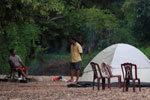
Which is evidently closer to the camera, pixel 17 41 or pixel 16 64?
pixel 16 64

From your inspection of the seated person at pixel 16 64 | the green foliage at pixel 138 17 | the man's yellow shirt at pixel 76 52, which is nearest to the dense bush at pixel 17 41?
the seated person at pixel 16 64

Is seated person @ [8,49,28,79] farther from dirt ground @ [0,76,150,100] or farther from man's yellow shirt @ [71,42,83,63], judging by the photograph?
dirt ground @ [0,76,150,100]

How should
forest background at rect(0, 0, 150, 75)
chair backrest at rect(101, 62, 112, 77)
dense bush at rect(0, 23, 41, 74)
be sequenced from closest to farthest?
chair backrest at rect(101, 62, 112, 77) < dense bush at rect(0, 23, 41, 74) < forest background at rect(0, 0, 150, 75)

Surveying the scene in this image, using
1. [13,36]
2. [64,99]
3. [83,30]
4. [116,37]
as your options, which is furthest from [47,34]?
[64,99]

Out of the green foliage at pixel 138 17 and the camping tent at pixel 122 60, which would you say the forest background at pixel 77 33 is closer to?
the green foliage at pixel 138 17

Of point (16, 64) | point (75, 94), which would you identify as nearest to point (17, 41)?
point (16, 64)

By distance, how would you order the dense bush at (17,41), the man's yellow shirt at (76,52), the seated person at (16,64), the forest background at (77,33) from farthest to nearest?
the forest background at (77,33), the dense bush at (17,41), the seated person at (16,64), the man's yellow shirt at (76,52)

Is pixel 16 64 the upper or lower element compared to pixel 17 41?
lower

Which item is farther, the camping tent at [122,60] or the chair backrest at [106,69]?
the camping tent at [122,60]

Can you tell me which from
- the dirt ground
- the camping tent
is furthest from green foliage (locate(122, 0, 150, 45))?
the dirt ground

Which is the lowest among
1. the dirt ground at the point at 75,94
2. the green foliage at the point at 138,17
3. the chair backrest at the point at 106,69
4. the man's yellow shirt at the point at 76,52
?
the dirt ground at the point at 75,94

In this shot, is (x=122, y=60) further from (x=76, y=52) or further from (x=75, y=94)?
(x=75, y=94)

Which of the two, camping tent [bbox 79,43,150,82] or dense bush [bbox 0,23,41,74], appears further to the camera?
dense bush [bbox 0,23,41,74]

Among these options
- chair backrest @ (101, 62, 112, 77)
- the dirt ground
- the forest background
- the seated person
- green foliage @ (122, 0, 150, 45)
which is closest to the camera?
the dirt ground
